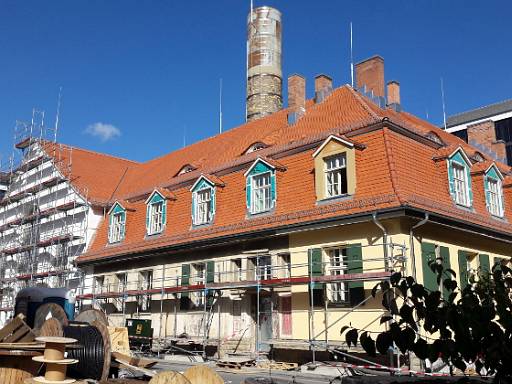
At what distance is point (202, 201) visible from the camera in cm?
2184

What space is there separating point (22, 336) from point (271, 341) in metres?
8.49

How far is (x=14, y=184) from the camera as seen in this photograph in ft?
118

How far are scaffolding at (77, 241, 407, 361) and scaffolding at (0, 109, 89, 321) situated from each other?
4263 millimetres

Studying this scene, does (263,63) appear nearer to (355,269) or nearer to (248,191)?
(248,191)

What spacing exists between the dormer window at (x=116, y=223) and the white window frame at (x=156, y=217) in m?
2.16

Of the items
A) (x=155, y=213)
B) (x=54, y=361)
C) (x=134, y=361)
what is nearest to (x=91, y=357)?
(x=134, y=361)

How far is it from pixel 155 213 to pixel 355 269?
35.9 ft

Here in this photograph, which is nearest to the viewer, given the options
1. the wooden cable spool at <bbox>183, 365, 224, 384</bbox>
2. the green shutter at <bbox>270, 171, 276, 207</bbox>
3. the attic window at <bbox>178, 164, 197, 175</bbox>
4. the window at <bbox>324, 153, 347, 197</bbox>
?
the wooden cable spool at <bbox>183, 365, 224, 384</bbox>

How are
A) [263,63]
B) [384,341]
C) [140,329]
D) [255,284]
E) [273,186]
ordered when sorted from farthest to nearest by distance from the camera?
1. [263,63]
2. [140,329]
3. [273,186]
4. [255,284]
5. [384,341]

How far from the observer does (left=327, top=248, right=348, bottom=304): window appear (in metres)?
16.3

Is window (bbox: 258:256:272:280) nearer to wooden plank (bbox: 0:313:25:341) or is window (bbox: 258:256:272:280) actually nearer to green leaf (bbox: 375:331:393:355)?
wooden plank (bbox: 0:313:25:341)

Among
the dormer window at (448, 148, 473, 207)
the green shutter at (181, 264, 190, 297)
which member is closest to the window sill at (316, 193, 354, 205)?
the dormer window at (448, 148, 473, 207)

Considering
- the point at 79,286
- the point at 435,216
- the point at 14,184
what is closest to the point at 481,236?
the point at 435,216

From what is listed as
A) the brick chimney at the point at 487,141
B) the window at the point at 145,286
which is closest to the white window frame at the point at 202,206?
the window at the point at 145,286
